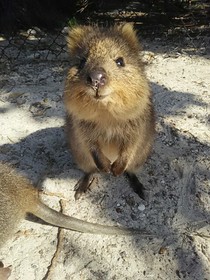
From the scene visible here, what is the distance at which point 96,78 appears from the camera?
2936 millimetres

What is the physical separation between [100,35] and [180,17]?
3.74 m

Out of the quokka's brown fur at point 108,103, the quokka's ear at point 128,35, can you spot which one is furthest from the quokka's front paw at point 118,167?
the quokka's ear at point 128,35

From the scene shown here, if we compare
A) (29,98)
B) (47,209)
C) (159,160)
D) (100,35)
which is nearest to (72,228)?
(47,209)

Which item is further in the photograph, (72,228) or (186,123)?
(186,123)

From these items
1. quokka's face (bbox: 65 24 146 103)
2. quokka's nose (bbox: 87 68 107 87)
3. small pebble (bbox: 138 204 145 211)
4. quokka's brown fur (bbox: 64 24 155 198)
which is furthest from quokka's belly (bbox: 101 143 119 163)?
quokka's nose (bbox: 87 68 107 87)

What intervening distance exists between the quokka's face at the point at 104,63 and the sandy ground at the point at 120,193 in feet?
3.15

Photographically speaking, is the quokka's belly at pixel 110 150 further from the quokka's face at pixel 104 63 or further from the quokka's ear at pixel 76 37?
the quokka's ear at pixel 76 37

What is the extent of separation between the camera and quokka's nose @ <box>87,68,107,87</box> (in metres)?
2.94

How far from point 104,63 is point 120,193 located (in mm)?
1140

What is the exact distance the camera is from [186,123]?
4.44 meters

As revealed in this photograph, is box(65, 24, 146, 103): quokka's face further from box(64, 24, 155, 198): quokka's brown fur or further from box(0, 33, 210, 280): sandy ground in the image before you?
box(0, 33, 210, 280): sandy ground

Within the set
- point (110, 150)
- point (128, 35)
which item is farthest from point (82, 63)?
point (110, 150)

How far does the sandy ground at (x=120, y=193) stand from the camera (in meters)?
3.18

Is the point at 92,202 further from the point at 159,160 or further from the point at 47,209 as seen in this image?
the point at 159,160
